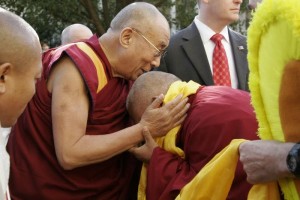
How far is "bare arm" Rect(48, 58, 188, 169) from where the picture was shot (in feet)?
8.41

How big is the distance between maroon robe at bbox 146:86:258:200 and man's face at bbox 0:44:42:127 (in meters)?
0.75

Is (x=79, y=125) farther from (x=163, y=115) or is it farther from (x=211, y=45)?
(x=211, y=45)

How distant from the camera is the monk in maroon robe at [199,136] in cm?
227

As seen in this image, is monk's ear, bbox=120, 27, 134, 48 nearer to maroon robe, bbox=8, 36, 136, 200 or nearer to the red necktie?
maroon robe, bbox=8, 36, 136, 200

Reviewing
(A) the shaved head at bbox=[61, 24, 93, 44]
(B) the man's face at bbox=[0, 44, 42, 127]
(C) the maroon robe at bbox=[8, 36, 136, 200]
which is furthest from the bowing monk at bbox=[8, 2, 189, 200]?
(A) the shaved head at bbox=[61, 24, 93, 44]

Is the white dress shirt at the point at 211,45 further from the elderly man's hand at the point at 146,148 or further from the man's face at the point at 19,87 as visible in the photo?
the man's face at the point at 19,87

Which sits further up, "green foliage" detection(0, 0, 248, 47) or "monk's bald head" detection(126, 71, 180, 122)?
"monk's bald head" detection(126, 71, 180, 122)

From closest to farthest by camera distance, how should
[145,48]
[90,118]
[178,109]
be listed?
[178,109] < [90,118] < [145,48]

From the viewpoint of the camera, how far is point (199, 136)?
2326 mm

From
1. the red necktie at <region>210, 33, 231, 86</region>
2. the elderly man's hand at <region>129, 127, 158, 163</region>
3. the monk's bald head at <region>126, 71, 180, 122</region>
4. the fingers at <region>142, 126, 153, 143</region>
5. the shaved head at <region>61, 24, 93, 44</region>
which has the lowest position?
the shaved head at <region>61, 24, 93, 44</region>

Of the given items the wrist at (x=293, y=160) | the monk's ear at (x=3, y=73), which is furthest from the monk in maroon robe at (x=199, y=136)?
the monk's ear at (x=3, y=73)

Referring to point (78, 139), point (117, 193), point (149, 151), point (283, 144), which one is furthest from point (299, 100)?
point (117, 193)

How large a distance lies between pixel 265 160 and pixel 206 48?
214 centimetres

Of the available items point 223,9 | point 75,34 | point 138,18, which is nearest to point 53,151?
point 138,18
